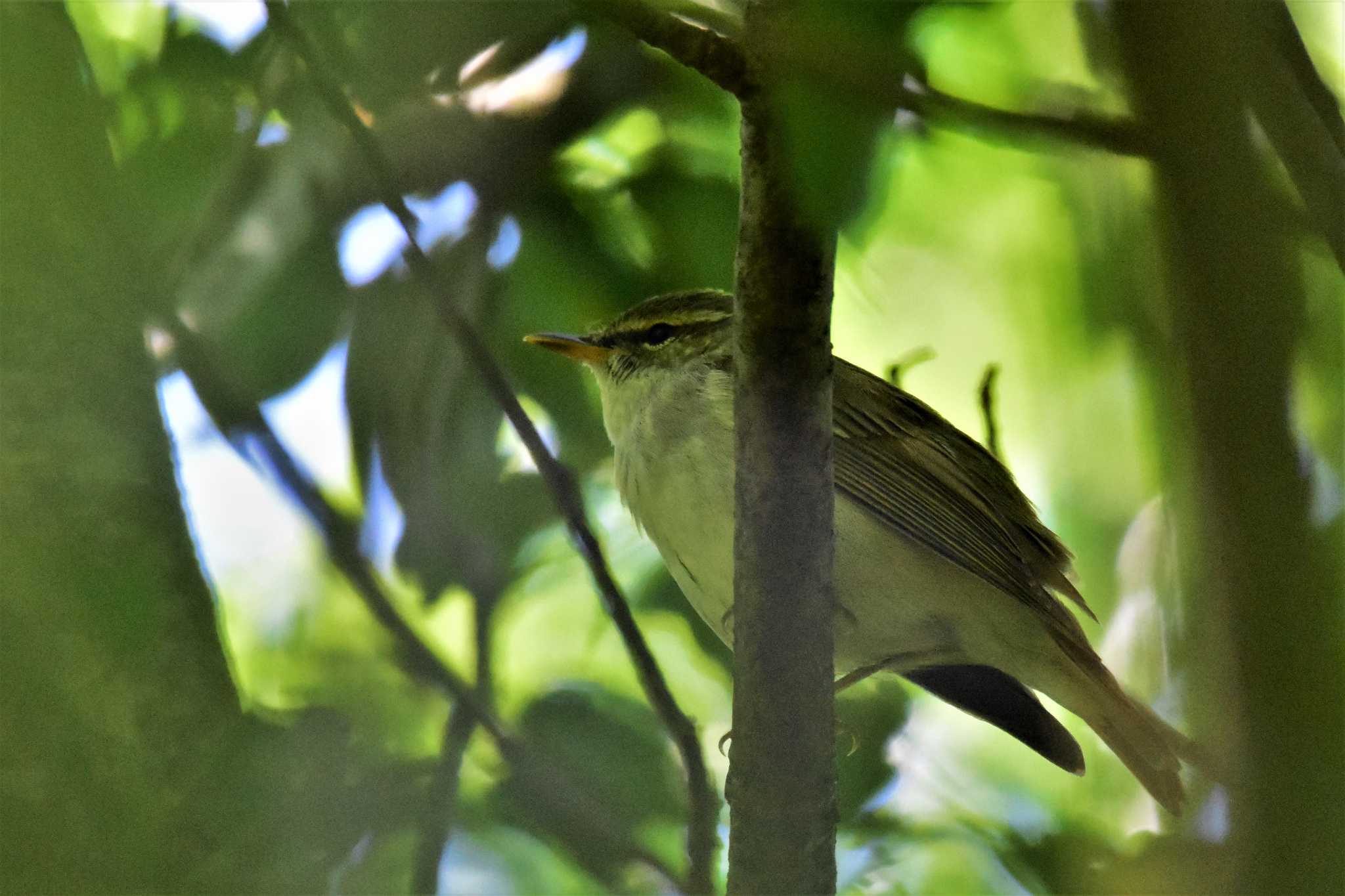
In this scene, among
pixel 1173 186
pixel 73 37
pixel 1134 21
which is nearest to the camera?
pixel 1173 186

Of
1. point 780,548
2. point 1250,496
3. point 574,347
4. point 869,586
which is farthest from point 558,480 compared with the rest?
point 1250,496

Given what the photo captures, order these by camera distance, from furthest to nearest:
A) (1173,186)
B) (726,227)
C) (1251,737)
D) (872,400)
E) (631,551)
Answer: (631,551) < (872,400) < (726,227) < (1173,186) < (1251,737)

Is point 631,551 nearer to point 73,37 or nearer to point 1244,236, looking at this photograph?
point 73,37

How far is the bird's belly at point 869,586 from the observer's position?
10.9ft

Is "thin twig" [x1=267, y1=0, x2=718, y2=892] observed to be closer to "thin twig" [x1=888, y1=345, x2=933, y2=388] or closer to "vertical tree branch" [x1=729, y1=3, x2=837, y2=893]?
"vertical tree branch" [x1=729, y1=3, x2=837, y2=893]

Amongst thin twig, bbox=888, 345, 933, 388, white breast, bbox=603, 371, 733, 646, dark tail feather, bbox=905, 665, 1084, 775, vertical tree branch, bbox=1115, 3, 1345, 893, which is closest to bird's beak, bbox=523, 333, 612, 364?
white breast, bbox=603, 371, 733, 646

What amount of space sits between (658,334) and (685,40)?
1846 millimetres

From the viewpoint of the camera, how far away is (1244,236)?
5.16 feet

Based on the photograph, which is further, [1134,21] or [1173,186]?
[1134,21]

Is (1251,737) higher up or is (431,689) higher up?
(1251,737)

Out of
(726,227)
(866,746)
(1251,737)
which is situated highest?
(726,227)

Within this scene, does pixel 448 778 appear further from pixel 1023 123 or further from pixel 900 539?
pixel 1023 123

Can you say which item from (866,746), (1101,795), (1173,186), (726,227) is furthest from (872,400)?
(1173,186)

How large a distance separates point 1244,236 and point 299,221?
2774 millimetres
